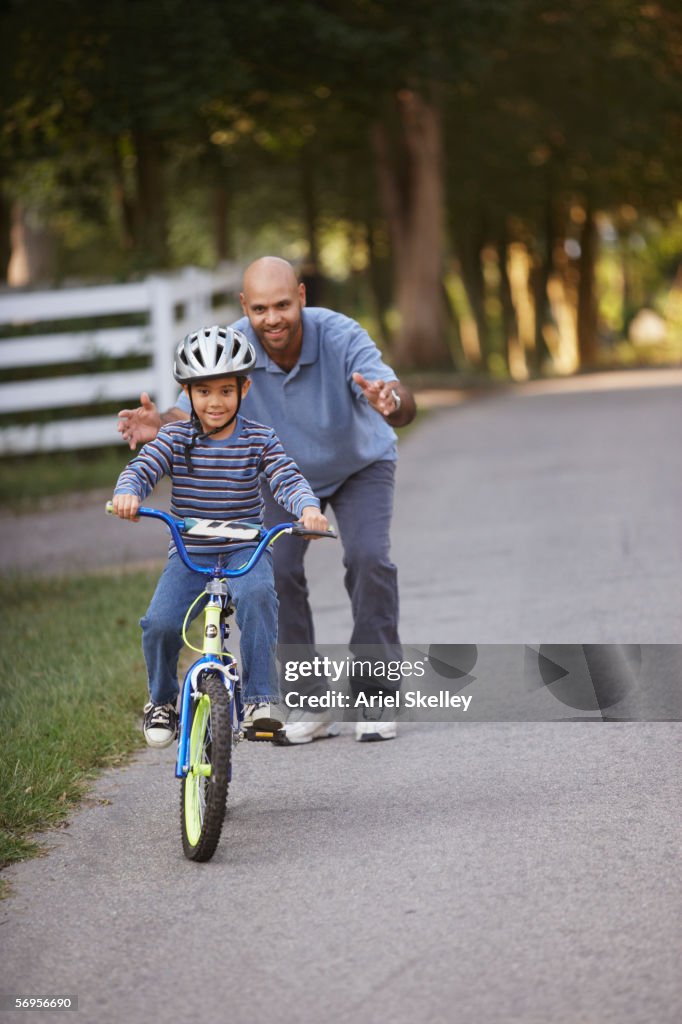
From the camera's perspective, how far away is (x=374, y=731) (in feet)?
22.2

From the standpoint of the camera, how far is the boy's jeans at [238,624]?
5.57m

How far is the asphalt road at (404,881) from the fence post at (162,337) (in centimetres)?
776

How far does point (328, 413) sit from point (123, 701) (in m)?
1.69

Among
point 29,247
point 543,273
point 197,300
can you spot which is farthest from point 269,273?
point 543,273

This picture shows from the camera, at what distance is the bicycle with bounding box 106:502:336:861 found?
5.15m

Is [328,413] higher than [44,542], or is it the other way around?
[328,413]

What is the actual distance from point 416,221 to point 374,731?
2333 centimetres

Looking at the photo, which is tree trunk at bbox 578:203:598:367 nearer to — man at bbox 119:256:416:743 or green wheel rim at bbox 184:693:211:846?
man at bbox 119:256:416:743

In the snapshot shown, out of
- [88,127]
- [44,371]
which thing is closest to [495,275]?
[88,127]

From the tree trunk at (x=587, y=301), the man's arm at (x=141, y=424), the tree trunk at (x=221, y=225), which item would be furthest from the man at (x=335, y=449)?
the tree trunk at (x=587, y=301)

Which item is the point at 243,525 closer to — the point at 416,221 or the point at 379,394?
the point at 379,394

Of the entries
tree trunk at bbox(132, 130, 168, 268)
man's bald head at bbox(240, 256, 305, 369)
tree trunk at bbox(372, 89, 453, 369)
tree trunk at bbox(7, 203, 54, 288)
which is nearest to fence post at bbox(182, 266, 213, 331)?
tree trunk at bbox(132, 130, 168, 268)

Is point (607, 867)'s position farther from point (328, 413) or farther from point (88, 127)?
point (88, 127)

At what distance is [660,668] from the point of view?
7422mm
